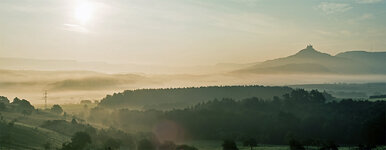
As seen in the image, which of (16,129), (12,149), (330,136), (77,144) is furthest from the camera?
(330,136)

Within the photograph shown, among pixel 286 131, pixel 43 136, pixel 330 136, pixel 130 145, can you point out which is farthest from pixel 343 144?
pixel 43 136

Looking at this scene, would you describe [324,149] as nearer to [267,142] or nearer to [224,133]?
[267,142]

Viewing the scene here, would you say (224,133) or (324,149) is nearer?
(324,149)

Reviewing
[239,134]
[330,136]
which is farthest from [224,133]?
[330,136]

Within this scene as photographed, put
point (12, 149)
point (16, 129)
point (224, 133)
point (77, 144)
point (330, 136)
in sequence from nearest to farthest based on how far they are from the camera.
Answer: point (77, 144), point (12, 149), point (16, 129), point (330, 136), point (224, 133)

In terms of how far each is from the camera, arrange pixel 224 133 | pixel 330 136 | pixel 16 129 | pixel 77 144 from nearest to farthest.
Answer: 1. pixel 77 144
2. pixel 16 129
3. pixel 330 136
4. pixel 224 133

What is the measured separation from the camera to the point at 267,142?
571 ft

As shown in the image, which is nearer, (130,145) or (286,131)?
(130,145)

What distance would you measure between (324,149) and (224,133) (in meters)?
68.8

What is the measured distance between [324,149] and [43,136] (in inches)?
4420

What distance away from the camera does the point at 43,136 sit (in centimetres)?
16550

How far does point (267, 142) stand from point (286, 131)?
11.1m

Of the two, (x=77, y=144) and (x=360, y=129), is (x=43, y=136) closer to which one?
(x=77, y=144)

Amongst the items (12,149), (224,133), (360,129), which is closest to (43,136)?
(12,149)
